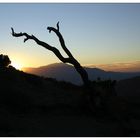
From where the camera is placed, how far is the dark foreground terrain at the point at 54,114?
48.8ft

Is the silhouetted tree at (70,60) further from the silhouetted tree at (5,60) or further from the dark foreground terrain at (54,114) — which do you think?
the silhouetted tree at (5,60)

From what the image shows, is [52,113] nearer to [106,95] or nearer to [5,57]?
[106,95]

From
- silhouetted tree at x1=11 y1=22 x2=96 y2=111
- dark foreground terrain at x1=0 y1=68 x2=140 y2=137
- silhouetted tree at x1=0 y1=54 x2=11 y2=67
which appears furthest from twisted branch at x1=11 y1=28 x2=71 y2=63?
silhouetted tree at x1=0 y1=54 x2=11 y2=67

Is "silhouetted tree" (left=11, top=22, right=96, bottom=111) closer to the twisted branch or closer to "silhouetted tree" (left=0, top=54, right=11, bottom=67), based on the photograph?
the twisted branch

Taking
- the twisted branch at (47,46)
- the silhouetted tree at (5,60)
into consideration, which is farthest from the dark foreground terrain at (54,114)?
the silhouetted tree at (5,60)

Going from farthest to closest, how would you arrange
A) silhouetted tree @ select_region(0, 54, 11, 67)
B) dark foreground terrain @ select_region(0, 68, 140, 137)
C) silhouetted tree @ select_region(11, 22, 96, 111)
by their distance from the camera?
silhouetted tree @ select_region(0, 54, 11, 67), silhouetted tree @ select_region(11, 22, 96, 111), dark foreground terrain @ select_region(0, 68, 140, 137)

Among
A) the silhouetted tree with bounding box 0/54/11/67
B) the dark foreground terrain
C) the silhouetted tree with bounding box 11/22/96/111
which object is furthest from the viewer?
the silhouetted tree with bounding box 0/54/11/67

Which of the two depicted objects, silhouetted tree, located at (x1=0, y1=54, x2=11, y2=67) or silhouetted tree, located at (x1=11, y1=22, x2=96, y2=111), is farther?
silhouetted tree, located at (x1=0, y1=54, x2=11, y2=67)

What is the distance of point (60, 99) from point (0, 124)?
20.0 feet

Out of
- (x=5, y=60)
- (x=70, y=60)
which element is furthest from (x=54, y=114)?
(x=5, y=60)

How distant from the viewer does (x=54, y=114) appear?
691 inches

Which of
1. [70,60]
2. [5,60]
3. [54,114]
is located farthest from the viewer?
[5,60]

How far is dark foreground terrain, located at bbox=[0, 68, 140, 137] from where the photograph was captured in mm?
14867

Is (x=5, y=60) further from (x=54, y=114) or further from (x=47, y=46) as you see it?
(x=54, y=114)
